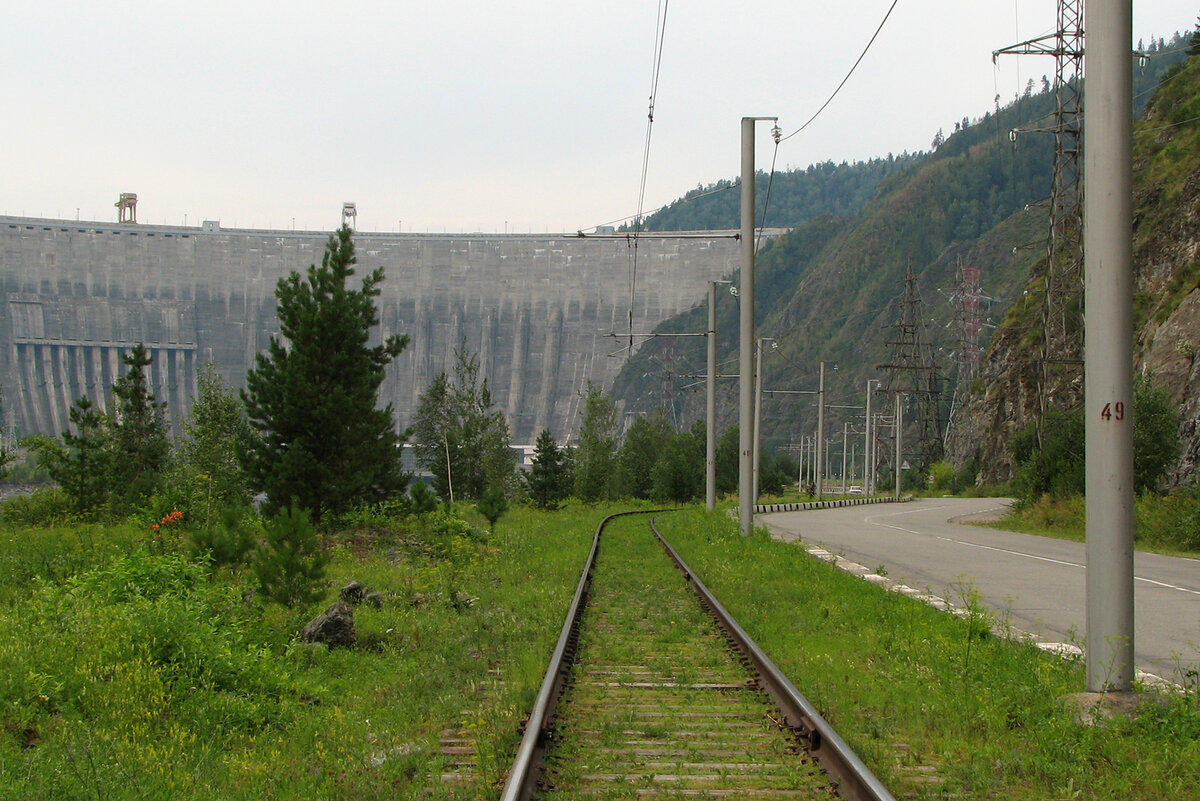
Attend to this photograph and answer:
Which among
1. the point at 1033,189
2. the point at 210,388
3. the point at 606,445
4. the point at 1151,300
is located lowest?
the point at 606,445

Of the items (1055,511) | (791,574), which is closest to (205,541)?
(791,574)

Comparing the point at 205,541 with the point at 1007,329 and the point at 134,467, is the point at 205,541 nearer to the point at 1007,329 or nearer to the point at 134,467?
the point at 134,467

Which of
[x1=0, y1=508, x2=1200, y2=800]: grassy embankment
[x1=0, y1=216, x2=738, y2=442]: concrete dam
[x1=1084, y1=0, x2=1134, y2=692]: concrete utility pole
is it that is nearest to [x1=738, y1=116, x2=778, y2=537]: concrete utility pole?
[x1=0, y1=508, x2=1200, y2=800]: grassy embankment

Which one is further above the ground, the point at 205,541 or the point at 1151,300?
the point at 1151,300

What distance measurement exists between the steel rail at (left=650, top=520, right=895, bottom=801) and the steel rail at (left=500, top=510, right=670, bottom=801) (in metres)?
1.33

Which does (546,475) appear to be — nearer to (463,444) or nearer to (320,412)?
(320,412)

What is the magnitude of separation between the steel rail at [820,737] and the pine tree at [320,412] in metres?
17.5

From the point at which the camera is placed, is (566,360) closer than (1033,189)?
Yes

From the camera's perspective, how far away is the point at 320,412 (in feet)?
79.2

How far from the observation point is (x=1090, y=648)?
635 cm

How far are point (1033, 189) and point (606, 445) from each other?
112065 millimetres

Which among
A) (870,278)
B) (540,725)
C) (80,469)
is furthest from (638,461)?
(870,278)

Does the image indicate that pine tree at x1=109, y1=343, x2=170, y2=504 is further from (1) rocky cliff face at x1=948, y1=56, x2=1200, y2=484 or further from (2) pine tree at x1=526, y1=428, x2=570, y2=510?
(1) rocky cliff face at x1=948, y1=56, x2=1200, y2=484

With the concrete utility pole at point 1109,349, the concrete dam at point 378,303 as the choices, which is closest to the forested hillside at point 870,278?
the concrete dam at point 378,303
